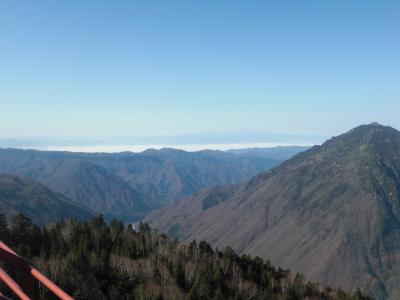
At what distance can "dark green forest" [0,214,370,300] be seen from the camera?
301ft

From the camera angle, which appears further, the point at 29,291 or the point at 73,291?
the point at 73,291

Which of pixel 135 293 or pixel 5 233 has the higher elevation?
pixel 5 233

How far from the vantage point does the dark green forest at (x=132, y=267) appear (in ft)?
301

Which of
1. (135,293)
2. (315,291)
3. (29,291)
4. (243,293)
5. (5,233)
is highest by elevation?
(29,291)

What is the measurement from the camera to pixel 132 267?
10575cm

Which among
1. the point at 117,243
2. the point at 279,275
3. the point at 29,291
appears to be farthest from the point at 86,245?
the point at 29,291

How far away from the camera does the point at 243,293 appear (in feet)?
382

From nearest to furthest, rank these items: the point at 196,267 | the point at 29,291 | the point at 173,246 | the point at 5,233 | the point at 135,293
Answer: the point at 29,291, the point at 135,293, the point at 5,233, the point at 196,267, the point at 173,246

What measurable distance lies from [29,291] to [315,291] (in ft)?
506

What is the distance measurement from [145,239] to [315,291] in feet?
197

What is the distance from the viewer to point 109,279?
96.9 meters

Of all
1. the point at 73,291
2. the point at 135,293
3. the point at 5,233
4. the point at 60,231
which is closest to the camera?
the point at 73,291

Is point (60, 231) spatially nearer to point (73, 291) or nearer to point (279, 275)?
point (73, 291)

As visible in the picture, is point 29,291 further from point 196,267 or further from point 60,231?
point 60,231
